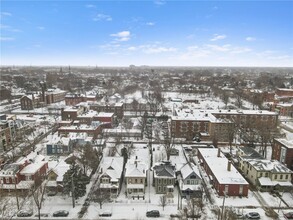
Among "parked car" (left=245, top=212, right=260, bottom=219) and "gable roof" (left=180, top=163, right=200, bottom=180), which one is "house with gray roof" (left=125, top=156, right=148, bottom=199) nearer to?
"gable roof" (left=180, top=163, right=200, bottom=180)

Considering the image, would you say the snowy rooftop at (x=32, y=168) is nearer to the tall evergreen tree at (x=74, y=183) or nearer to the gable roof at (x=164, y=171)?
the tall evergreen tree at (x=74, y=183)

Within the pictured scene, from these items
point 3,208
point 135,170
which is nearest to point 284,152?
point 135,170

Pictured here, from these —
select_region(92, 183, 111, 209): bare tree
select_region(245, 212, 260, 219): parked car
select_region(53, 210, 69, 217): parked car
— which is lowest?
select_region(53, 210, 69, 217): parked car

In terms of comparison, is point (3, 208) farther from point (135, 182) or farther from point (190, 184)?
point (190, 184)

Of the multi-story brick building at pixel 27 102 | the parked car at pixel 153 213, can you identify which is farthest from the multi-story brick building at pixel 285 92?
the multi-story brick building at pixel 27 102

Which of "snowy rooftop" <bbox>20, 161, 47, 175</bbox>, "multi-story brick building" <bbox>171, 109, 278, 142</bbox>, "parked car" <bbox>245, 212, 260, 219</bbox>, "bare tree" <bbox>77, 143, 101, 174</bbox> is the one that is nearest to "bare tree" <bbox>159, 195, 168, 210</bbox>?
"parked car" <bbox>245, 212, 260, 219</bbox>

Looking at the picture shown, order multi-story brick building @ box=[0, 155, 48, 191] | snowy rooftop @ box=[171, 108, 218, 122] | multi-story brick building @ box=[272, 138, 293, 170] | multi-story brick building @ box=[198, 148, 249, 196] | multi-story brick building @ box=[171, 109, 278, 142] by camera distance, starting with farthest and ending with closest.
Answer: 1. snowy rooftop @ box=[171, 108, 218, 122]
2. multi-story brick building @ box=[171, 109, 278, 142]
3. multi-story brick building @ box=[272, 138, 293, 170]
4. multi-story brick building @ box=[0, 155, 48, 191]
5. multi-story brick building @ box=[198, 148, 249, 196]

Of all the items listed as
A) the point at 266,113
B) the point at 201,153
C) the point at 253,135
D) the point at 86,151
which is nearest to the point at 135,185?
the point at 86,151

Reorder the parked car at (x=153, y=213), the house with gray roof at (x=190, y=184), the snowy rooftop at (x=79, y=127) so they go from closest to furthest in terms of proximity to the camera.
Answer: the parked car at (x=153, y=213), the house with gray roof at (x=190, y=184), the snowy rooftop at (x=79, y=127)

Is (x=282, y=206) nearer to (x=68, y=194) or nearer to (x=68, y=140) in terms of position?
(x=68, y=194)
